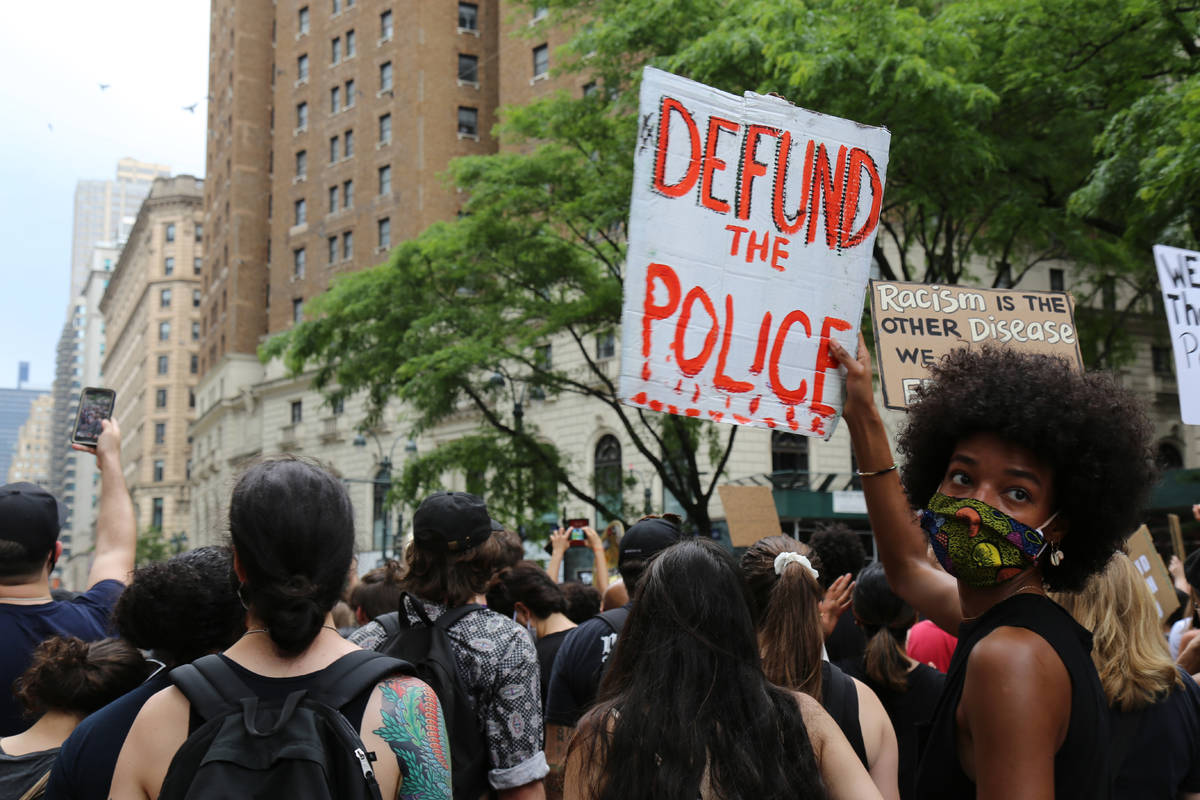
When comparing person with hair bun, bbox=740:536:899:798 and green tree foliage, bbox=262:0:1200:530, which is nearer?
person with hair bun, bbox=740:536:899:798

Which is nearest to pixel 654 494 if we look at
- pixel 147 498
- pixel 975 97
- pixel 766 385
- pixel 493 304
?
pixel 493 304

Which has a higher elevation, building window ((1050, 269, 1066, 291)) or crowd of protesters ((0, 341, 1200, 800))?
building window ((1050, 269, 1066, 291))

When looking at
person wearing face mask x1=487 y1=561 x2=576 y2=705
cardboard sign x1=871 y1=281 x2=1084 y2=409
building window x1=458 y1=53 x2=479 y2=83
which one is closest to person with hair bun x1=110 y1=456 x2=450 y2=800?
cardboard sign x1=871 y1=281 x2=1084 y2=409

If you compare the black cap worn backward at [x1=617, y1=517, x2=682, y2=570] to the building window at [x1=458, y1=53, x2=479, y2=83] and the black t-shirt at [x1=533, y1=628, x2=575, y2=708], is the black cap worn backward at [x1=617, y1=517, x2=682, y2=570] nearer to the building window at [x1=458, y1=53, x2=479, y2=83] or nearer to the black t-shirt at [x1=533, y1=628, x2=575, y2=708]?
the black t-shirt at [x1=533, y1=628, x2=575, y2=708]

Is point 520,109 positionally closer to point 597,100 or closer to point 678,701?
point 597,100

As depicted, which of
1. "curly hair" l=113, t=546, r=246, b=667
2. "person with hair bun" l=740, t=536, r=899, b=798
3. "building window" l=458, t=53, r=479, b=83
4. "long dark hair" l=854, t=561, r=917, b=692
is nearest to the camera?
"curly hair" l=113, t=546, r=246, b=667

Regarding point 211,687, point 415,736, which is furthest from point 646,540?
point 211,687

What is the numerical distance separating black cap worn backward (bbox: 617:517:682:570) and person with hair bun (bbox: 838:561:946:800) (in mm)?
895

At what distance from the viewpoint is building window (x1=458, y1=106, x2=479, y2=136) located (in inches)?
1906

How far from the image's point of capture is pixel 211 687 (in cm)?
232

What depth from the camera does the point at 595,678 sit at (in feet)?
17.0

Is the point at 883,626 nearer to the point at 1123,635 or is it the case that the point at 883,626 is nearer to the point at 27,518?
the point at 1123,635

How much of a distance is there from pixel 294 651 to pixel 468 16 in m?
50.2

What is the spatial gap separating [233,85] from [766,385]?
6356 centimetres
